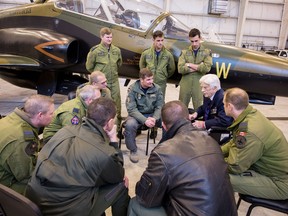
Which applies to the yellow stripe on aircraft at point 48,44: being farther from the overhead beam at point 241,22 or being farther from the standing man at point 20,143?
the overhead beam at point 241,22

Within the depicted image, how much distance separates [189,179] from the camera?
155 centimetres

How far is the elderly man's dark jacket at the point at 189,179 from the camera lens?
154 centimetres

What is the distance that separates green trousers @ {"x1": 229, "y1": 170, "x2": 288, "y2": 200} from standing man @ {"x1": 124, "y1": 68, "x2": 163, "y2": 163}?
1692mm

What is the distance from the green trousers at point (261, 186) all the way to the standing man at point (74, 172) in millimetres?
977

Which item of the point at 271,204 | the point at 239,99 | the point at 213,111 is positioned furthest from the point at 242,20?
the point at 271,204

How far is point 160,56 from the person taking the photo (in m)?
4.61

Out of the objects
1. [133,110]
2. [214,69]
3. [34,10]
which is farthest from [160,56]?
[34,10]

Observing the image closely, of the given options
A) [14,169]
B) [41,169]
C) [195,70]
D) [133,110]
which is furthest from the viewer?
[195,70]

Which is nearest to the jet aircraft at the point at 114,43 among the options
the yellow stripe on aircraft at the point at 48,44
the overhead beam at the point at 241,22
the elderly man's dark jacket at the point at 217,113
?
the yellow stripe on aircraft at the point at 48,44

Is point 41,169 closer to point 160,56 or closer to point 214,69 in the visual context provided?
point 160,56

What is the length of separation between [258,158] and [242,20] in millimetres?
17955

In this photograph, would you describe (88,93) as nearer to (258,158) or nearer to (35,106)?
(35,106)

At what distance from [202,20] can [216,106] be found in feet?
52.4

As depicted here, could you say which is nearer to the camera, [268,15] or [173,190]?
[173,190]
